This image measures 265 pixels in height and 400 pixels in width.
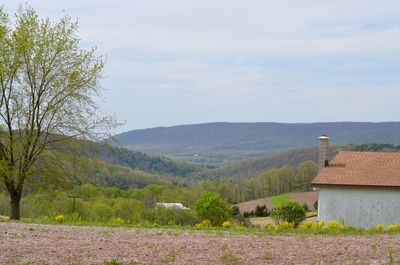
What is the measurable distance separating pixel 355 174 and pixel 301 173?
74.6 metres

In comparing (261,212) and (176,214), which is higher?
(176,214)

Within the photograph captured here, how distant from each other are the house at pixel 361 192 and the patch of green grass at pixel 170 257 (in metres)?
21.1

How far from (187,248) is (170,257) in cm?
114

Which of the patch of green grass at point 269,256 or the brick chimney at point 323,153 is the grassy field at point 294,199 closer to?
the brick chimney at point 323,153

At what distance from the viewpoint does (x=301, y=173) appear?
107312mm

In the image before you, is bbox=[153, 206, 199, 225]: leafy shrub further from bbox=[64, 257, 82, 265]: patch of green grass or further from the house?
bbox=[64, 257, 82, 265]: patch of green grass

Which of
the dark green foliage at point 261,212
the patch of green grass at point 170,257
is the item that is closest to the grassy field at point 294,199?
the dark green foliage at point 261,212

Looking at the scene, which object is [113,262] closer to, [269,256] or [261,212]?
[269,256]

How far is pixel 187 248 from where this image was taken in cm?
1246

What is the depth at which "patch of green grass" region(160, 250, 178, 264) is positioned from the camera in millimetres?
11022

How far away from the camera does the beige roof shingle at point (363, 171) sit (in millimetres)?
32562

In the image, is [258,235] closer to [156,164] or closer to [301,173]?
[301,173]


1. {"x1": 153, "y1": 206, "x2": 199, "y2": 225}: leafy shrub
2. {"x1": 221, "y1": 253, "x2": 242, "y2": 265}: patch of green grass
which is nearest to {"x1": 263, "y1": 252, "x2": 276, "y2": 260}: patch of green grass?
{"x1": 221, "y1": 253, "x2": 242, "y2": 265}: patch of green grass

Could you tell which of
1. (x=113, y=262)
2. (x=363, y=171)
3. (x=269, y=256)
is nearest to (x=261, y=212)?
(x=363, y=171)
